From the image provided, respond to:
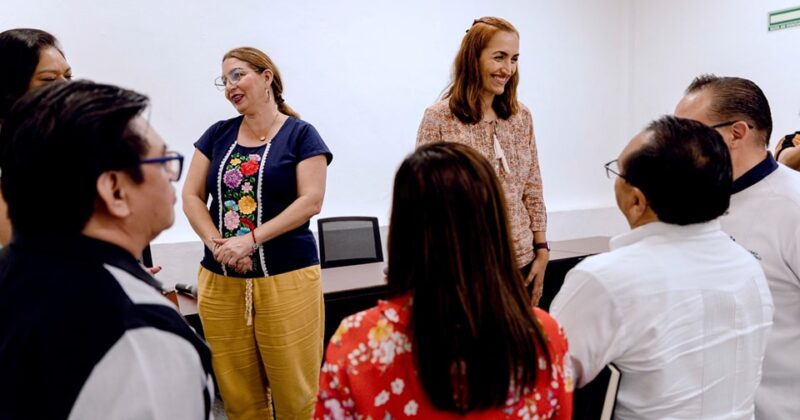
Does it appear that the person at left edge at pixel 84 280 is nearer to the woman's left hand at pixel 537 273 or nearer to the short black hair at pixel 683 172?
the short black hair at pixel 683 172

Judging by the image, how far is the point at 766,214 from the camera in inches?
57.4

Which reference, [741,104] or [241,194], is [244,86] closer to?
[241,194]

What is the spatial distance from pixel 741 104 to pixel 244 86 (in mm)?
1521

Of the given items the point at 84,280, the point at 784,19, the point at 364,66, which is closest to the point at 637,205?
the point at 84,280

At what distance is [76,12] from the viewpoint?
11.3 feet

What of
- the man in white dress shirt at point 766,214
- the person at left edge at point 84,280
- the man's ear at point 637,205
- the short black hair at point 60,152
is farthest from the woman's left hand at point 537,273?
the short black hair at point 60,152

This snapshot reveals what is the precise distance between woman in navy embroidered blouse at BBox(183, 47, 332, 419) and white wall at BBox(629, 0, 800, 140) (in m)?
3.51

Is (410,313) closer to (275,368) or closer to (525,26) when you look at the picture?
(275,368)

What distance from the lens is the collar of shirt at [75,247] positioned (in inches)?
29.2

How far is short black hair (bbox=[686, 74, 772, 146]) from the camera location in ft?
4.94

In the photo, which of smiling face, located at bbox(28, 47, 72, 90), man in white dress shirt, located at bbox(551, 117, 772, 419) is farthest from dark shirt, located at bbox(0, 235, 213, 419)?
smiling face, located at bbox(28, 47, 72, 90)

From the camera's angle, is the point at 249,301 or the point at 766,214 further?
the point at 249,301

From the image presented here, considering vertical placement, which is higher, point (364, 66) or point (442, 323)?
point (364, 66)

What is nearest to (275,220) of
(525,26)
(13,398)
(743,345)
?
(13,398)
